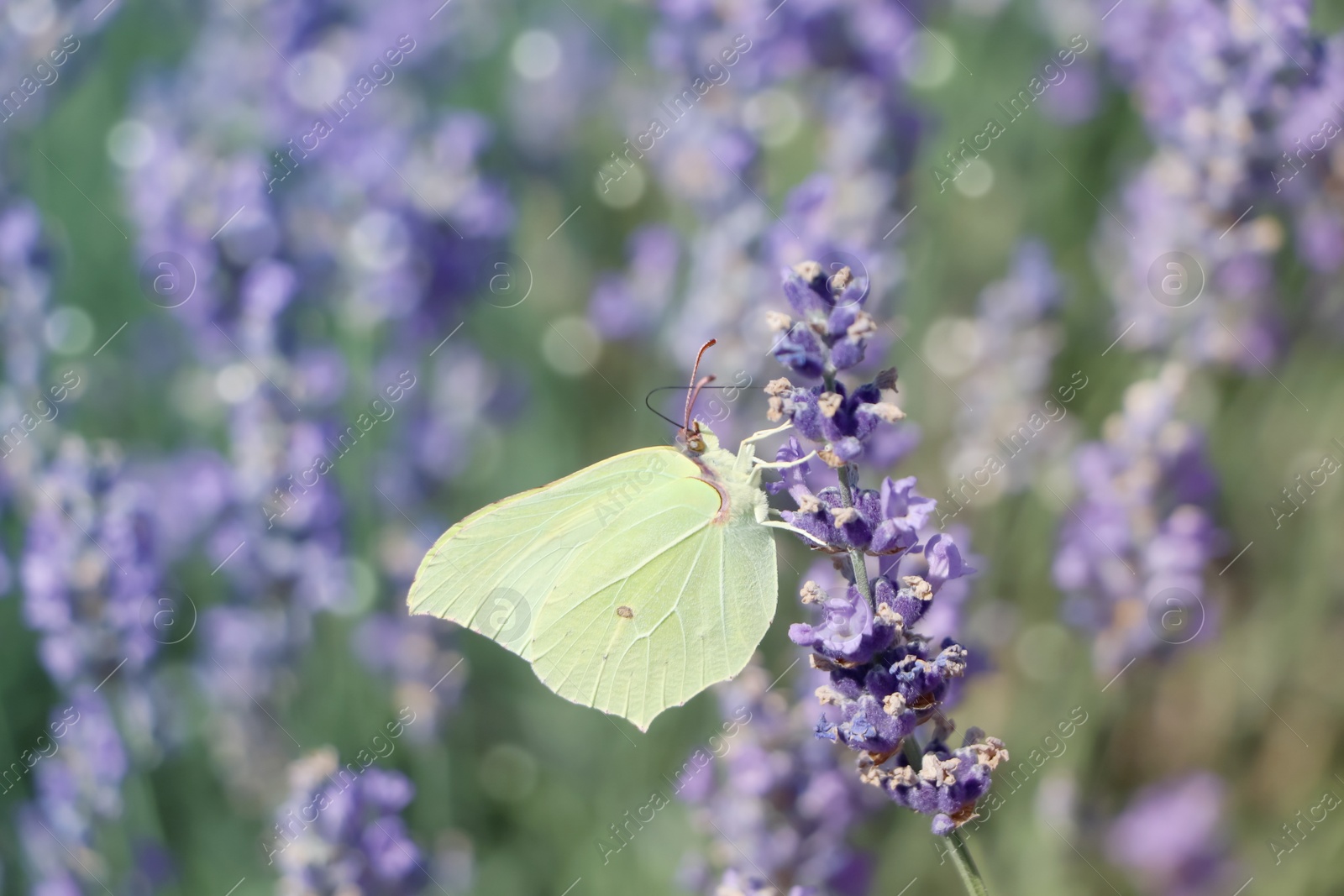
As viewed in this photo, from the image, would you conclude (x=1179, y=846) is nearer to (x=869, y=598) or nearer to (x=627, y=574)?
(x=627, y=574)

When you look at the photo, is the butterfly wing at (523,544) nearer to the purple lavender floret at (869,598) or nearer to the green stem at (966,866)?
the purple lavender floret at (869,598)

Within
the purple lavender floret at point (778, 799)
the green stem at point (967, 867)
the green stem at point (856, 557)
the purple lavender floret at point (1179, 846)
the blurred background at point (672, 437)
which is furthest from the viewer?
the purple lavender floret at point (1179, 846)

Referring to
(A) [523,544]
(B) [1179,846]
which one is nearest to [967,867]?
(A) [523,544]

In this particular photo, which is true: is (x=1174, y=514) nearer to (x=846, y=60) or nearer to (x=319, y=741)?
(x=846, y=60)

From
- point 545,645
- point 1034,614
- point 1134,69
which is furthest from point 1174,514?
point 1134,69

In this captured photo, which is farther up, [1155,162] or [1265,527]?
[1155,162]

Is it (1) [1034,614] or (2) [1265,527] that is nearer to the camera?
(1) [1034,614]

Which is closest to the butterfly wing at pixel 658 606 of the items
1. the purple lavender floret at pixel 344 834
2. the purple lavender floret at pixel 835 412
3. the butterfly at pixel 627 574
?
the butterfly at pixel 627 574
